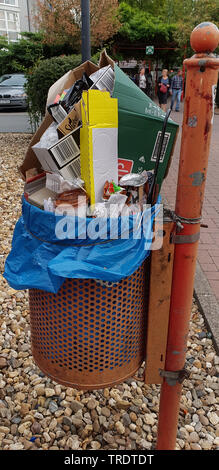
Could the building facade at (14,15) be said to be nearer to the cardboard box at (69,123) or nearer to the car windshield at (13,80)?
the car windshield at (13,80)

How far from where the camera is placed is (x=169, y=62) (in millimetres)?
30625

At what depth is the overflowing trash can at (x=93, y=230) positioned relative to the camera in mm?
1402

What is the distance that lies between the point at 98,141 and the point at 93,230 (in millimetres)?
323

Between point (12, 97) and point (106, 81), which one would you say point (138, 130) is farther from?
point (12, 97)

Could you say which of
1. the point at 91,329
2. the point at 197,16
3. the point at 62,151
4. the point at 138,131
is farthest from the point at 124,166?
the point at 197,16

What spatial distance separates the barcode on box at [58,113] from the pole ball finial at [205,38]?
1.92 feet

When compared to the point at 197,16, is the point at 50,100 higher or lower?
lower

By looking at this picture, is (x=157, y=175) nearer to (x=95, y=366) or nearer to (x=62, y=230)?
(x=62, y=230)

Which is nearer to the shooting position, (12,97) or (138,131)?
(138,131)

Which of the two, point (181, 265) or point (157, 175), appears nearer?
point (181, 265)

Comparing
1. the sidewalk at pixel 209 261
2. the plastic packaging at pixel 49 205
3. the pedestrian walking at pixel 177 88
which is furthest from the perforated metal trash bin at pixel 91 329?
the pedestrian walking at pixel 177 88

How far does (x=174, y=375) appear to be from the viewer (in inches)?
65.9
